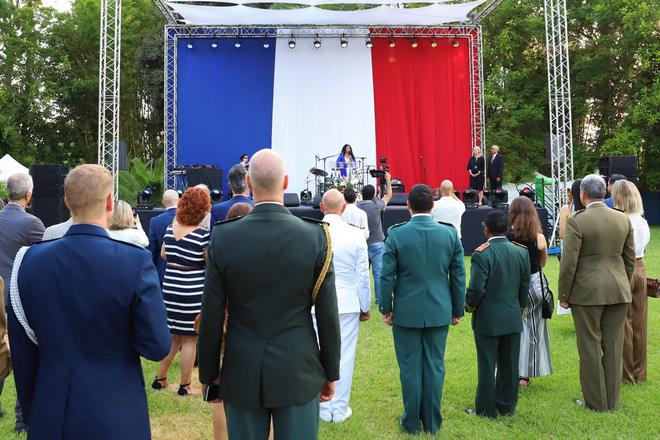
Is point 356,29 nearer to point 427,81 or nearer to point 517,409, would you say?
point 427,81

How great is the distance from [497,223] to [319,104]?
407 inches

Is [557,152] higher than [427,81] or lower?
lower

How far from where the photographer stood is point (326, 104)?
13422 millimetres

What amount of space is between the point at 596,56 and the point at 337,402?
727 inches

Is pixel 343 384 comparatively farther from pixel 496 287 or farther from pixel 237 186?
pixel 237 186

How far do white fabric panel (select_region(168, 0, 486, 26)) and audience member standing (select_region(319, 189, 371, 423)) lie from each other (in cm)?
927

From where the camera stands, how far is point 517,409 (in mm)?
3752

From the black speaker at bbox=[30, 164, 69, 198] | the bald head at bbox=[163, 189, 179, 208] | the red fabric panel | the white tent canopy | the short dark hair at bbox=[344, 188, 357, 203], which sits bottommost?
the bald head at bbox=[163, 189, 179, 208]

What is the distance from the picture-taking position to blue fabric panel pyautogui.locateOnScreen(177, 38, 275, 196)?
13281 mm

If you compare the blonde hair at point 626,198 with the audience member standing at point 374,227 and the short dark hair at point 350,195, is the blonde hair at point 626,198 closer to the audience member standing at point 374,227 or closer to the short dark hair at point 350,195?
the short dark hair at point 350,195

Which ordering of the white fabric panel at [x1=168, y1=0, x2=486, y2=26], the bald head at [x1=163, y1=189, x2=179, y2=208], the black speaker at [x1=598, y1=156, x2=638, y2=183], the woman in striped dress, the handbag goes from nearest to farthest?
the woman in striped dress, the handbag, the bald head at [x1=163, y1=189, x2=179, y2=208], the black speaker at [x1=598, y1=156, x2=638, y2=183], the white fabric panel at [x1=168, y1=0, x2=486, y2=26]

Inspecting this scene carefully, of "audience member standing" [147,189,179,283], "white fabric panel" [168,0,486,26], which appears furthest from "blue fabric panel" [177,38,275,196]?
"audience member standing" [147,189,179,283]

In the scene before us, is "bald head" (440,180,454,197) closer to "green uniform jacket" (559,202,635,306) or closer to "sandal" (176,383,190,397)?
"green uniform jacket" (559,202,635,306)

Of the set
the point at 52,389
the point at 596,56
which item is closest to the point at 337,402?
the point at 52,389
